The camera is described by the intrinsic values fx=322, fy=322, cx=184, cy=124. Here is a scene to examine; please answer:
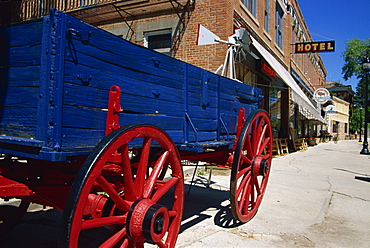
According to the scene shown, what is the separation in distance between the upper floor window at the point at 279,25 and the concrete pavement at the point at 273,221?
9964 mm

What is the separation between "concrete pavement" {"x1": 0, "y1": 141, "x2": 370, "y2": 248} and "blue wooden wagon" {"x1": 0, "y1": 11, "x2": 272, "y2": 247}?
132cm

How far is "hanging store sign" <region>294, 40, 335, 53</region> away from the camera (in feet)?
53.2

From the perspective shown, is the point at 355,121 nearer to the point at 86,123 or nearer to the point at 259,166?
the point at 259,166

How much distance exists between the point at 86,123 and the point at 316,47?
55.6ft

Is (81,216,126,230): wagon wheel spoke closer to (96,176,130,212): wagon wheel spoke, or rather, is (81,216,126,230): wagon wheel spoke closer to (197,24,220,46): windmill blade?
(96,176,130,212): wagon wheel spoke

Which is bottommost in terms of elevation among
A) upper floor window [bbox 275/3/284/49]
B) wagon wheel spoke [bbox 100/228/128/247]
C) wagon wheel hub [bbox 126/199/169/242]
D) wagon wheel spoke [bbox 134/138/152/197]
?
wagon wheel spoke [bbox 100/228/128/247]

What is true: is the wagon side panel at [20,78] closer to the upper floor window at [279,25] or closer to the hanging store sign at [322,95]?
the upper floor window at [279,25]

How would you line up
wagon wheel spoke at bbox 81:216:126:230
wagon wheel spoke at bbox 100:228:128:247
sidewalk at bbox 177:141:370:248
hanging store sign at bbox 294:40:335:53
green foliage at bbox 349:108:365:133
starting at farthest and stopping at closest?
1. green foliage at bbox 349:108:365:133
2. hanging store sign at bbox 294:40:335:53
3. sidewalk at bbox 177:141:370:248
4. wagon wheel spoke at bbox 100:228:128:247
5. wagon wheel spoke at bbox 81:216:126:230

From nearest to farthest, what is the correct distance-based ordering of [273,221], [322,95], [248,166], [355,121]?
[248,166]
[273,221]
[322,95]
[355,121]

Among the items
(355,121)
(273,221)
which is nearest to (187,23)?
(273,221)

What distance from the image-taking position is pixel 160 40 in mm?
9727

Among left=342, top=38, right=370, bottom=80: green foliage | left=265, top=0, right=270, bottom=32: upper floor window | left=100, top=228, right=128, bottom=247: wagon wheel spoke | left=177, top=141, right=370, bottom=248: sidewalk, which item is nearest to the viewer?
left=100, top=228, right=128, bottom=247: wagon wheel spoke

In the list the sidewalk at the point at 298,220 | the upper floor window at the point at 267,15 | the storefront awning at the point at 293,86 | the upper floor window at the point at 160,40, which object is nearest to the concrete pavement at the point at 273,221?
the sidewalk at the point at 298,220

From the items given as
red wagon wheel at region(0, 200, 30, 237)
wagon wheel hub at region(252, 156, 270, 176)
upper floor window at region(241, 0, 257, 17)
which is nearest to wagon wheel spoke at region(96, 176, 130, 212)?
red wagon wheel at region(0, 200, 30, 237)
